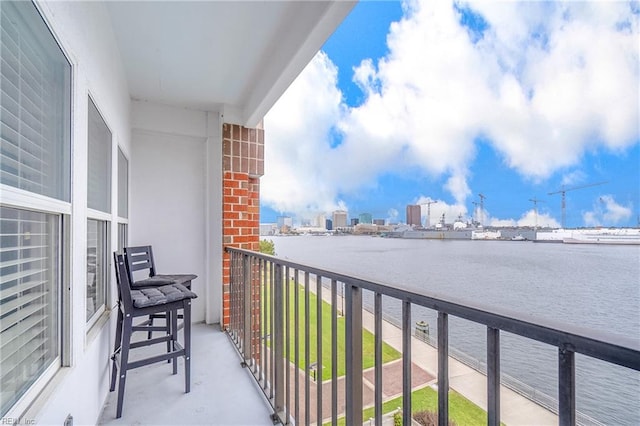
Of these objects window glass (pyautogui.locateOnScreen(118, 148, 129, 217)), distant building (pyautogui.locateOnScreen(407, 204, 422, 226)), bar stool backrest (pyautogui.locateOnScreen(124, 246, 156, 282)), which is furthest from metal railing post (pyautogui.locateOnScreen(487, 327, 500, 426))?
distant building (pyautogui.locateOnScreen(407, 204, 422, 226))

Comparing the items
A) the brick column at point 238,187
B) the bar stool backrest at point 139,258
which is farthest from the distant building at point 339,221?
the bar stool backrest at point 139,258

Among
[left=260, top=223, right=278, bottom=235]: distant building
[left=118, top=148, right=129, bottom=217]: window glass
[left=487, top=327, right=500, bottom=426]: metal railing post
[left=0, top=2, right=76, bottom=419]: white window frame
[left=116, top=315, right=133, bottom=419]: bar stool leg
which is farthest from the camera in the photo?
[left=260, top=223, right=278, bottom=235]: distant building

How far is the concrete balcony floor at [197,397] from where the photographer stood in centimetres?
175

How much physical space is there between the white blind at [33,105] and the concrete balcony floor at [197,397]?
4.64ft

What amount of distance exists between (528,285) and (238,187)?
309cm

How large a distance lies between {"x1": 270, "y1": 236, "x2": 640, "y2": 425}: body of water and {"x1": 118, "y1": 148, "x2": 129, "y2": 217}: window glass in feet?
5.55

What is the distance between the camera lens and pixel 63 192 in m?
1.23

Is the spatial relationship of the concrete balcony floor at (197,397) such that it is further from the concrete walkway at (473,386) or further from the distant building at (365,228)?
the distant building at (365,228)

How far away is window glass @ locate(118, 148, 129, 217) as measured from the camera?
273 centimetres

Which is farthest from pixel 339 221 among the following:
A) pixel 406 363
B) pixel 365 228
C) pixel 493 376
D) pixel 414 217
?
pixel 493 376

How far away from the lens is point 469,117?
34.5 feet

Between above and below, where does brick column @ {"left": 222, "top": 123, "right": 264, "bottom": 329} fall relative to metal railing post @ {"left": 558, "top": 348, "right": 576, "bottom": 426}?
above

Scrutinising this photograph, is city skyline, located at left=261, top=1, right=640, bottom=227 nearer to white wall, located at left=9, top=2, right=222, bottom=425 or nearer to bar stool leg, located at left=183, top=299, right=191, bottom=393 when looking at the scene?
white wall, located at left=9, top=2, right=222, bottom=425

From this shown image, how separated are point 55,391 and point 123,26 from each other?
2.23 metres
